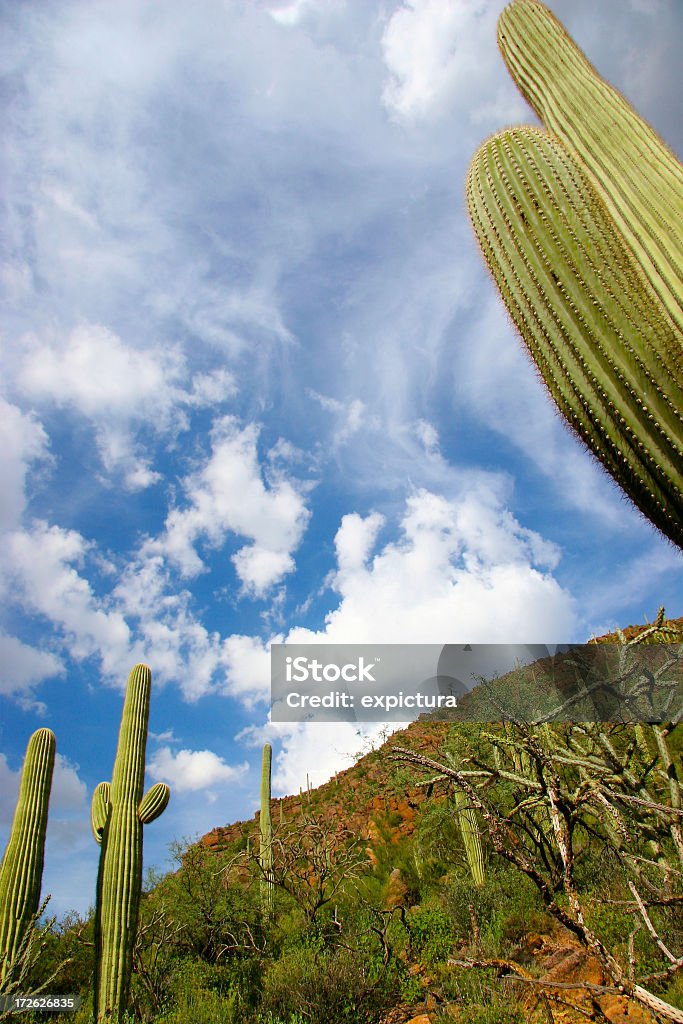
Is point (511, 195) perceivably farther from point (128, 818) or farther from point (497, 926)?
point (497, 926)

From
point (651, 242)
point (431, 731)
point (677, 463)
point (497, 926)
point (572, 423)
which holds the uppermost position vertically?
point (431, 731)

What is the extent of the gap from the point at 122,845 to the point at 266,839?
5.23 m

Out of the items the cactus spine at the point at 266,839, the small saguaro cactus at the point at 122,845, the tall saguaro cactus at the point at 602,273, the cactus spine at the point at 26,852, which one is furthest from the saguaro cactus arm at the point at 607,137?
the cactus spine at the point at 266,839

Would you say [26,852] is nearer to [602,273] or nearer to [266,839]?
[266,839]

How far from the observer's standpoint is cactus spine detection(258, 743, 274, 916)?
10.9 m

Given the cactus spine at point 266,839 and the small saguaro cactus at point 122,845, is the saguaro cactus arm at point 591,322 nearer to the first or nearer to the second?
the small saguaro cactus at point 122,845

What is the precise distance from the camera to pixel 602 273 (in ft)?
7.19

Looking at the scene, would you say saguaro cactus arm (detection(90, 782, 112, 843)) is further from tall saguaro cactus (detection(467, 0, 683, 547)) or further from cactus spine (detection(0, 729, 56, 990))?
tall saguaro cactus (detection(467, 0, 683, 547))

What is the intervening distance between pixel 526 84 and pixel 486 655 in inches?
680

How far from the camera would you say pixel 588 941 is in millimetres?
1740

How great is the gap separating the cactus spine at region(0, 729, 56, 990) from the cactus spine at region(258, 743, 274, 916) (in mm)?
3687

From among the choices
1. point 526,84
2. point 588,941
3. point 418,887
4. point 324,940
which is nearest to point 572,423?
point 588,941

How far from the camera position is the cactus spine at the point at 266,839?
10914 millimetres

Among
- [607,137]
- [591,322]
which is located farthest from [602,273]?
[607,137]
